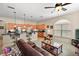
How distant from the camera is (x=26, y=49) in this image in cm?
200

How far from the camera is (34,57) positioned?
202cm

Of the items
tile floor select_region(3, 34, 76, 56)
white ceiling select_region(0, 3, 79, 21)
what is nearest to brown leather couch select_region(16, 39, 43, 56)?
tile floor select_region(3, 34, 76, 56)

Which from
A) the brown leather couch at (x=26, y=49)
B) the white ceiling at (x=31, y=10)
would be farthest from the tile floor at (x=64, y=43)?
the white ceiling at (x=31, y=10)

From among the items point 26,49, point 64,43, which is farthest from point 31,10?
point 64,43

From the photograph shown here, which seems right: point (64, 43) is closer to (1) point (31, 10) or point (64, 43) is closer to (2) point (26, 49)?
(2) point (26, 49)

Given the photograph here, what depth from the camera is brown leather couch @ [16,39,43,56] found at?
1995 millimetres

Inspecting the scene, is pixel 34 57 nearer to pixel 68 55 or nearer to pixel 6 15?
pixel 68 55

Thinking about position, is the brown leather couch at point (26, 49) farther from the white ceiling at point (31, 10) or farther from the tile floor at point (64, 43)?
the white ceiling at point (31, 10)

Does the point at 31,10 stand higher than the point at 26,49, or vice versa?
the point at 31,10

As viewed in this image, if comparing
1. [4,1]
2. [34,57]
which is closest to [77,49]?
[34,57]

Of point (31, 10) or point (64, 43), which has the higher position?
point (31, 10)

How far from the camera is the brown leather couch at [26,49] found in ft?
6.55

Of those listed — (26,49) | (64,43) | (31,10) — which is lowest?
(26,49)

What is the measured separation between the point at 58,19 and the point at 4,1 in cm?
99
